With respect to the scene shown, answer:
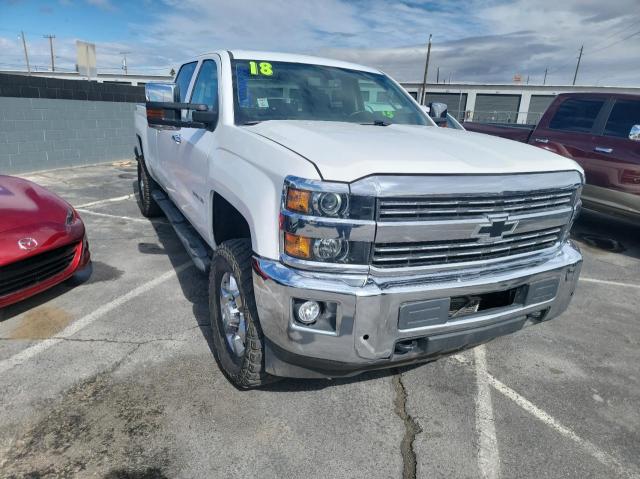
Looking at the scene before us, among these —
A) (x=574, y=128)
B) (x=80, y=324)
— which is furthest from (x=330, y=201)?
(x=574, y=128)

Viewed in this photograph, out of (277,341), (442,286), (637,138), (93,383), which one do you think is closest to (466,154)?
(442,286)

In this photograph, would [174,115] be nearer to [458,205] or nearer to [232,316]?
[232,316]

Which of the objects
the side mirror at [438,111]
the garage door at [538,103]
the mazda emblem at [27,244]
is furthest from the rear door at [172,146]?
the garage door at [538,103]

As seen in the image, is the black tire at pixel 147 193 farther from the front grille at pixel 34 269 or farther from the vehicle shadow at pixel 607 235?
the vehicle shadow at pixel 607 235

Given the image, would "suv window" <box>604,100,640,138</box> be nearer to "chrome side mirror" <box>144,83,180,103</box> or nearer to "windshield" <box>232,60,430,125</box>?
"windshield" <box>232,60,430,125</box>

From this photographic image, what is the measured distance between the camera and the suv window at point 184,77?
14.3 feet

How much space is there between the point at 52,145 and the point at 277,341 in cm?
1022

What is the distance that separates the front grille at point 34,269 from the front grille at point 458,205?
281 centimetres

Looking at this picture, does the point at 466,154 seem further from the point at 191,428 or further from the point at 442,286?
the point at 191,428

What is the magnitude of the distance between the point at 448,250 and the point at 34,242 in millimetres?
3017

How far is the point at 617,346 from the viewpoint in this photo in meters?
3.56

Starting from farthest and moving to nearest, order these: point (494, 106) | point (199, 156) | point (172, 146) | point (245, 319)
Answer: point (494, 106), point (172, 146), point (199, 156), point (245, 319)

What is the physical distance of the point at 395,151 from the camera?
7.34ft

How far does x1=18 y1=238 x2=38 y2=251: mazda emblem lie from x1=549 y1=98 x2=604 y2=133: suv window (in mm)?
6755
